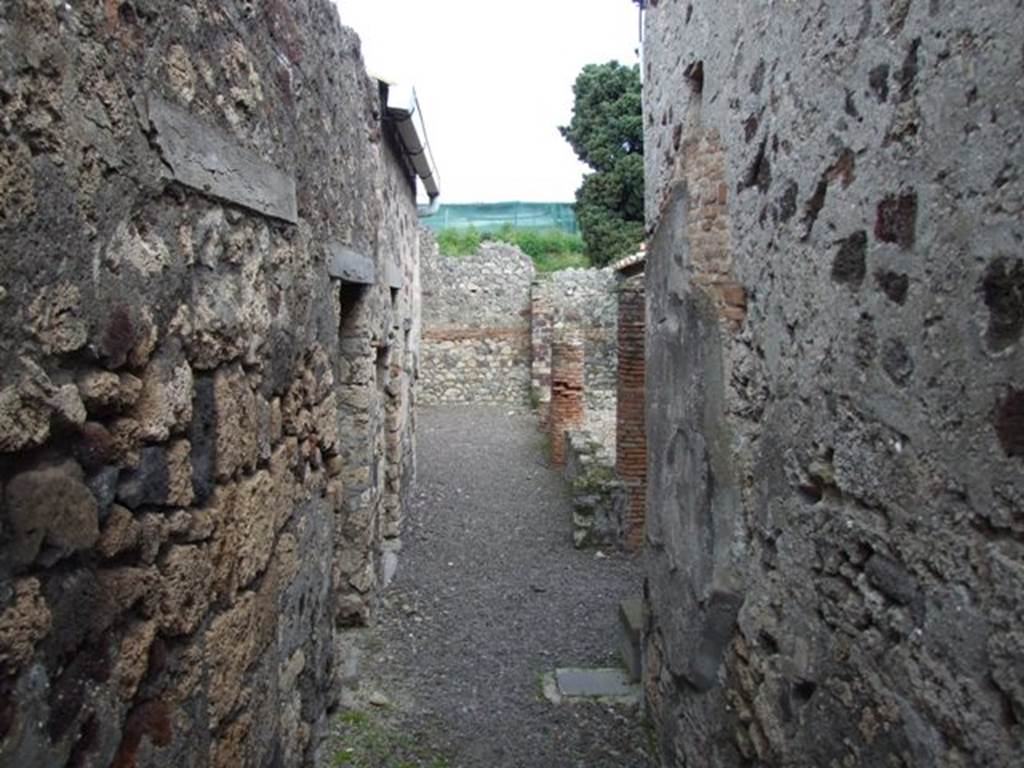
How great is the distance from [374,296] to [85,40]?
397 centimetres

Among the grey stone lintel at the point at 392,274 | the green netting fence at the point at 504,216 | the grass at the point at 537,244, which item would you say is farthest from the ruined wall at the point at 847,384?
the green netting fence at the point at 504,216

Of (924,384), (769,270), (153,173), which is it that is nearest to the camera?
(924,384)

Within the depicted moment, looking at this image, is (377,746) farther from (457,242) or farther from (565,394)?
(457,242)

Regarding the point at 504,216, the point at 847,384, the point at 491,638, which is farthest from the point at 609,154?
the point at 847,384

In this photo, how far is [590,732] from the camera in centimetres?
417

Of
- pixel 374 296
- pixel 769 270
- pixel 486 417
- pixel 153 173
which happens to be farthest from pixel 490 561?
pixel 486 417

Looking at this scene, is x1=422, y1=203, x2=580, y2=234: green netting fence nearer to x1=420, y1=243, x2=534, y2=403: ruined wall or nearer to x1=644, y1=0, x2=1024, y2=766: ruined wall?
x1=420, y1=243, x2=534, y2=403: ruined wall

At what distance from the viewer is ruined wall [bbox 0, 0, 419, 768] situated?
4.44 ft

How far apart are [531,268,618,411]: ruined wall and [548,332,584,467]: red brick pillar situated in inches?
A: 230

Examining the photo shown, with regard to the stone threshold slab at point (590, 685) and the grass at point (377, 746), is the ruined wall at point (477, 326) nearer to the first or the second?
the stone threshold slab at point (590, 685)

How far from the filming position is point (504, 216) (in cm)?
3128

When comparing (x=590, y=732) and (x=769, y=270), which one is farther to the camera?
(x=590, y=732)

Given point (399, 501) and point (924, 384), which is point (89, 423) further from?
point (399, 501)

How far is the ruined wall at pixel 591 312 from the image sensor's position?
660 inches
